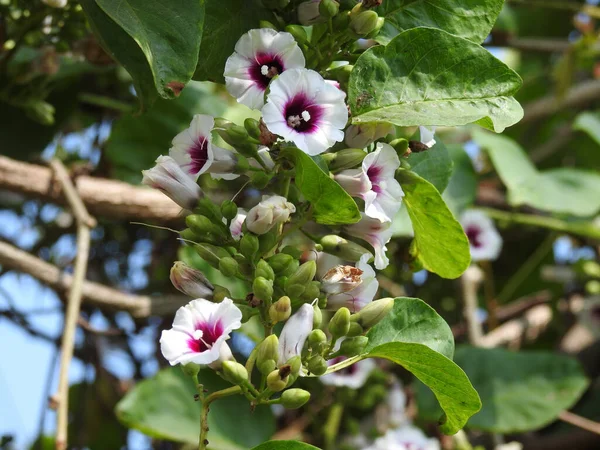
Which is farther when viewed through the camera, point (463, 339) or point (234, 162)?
point (463, 339)

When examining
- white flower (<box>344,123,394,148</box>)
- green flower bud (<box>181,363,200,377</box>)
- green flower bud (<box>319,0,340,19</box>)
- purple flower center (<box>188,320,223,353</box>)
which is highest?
green flower bud (<box>319,0,340,19</box>)

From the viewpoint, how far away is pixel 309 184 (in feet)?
2.46

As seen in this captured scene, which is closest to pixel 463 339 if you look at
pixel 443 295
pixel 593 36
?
pixel 443 295

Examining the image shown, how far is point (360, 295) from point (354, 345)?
0.05m

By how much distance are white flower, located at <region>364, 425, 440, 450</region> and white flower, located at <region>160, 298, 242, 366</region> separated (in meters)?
0.90

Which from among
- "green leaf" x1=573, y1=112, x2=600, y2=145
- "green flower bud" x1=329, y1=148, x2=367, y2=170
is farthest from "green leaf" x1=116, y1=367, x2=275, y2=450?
"green leaf" x1=573, y1=112, x2=600, y2=145

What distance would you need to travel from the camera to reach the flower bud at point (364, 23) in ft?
2.60

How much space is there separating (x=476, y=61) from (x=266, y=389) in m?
0.38

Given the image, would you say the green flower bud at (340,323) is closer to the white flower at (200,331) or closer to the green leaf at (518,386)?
the white flower at (200,331)

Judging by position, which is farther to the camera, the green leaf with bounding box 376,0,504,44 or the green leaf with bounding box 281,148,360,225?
the green leaf with bounding box 376,0,504,44

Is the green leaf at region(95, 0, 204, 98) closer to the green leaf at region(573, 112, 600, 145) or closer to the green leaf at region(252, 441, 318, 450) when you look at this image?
the green leaf at region(252, 441, 318, 450)

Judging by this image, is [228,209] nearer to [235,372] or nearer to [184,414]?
[235,372]

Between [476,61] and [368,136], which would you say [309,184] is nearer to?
[368,136]

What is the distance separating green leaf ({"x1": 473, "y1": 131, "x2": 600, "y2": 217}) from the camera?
1779mm
